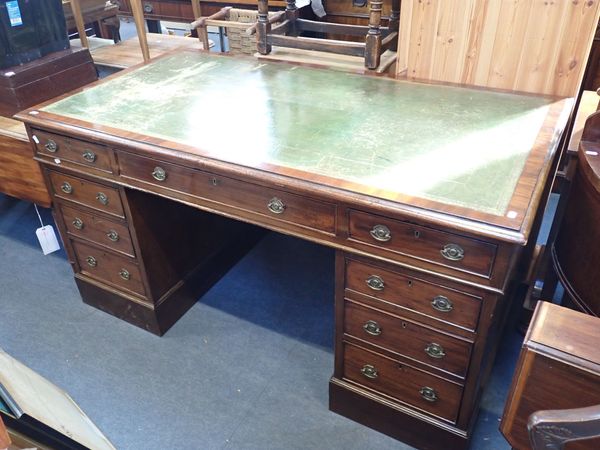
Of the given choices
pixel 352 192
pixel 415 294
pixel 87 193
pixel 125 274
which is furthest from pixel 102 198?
pixel 415 294

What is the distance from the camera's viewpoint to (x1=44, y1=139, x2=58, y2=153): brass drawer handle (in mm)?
1642

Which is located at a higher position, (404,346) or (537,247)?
(404,346)

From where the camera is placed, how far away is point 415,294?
1252mm

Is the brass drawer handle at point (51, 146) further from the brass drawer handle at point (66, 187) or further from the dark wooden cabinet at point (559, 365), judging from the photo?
the dark wooden cabinet at point (559, 365)

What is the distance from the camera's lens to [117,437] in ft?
5.17

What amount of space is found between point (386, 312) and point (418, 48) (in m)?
0.96

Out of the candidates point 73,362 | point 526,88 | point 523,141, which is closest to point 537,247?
point 526,88

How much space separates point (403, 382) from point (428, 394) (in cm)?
7

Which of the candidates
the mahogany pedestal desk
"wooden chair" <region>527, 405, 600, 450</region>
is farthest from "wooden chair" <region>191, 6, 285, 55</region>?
"wooden chair" <region>527, 405, 600, 450</region>

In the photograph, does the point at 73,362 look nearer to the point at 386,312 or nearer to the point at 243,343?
the point at 243,343

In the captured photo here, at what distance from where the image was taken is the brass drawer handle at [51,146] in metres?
1.64

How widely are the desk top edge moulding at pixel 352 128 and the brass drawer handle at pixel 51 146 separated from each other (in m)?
0.08

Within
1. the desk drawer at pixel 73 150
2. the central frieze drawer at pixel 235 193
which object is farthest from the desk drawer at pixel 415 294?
the desk drawer at pixel 73 150

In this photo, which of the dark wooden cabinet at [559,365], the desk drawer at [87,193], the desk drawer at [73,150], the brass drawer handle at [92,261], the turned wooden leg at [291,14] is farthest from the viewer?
the turned wooden leg at [291,14]
